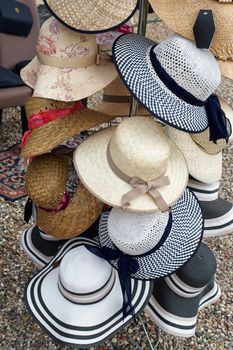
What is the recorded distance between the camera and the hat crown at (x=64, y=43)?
Result: 117cm

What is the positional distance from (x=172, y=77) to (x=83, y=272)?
1.90 ft

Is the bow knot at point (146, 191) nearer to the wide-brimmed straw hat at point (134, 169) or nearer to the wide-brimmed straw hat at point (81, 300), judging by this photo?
the wide-brimmed straw hat at point (134, 169)

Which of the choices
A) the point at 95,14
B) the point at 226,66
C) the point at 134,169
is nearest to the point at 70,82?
the point at 95,14

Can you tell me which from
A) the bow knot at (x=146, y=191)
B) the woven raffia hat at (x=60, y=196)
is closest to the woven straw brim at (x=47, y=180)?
the woven raffia hat at (x=60, y=196)

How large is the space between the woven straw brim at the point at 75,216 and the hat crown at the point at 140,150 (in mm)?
185

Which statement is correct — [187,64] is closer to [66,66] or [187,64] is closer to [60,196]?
[66,66]

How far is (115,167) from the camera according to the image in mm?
1151

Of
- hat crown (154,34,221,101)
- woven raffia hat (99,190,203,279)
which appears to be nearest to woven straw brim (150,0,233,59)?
hat crown (154,34,221,101)

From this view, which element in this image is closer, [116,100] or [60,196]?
[60,196]

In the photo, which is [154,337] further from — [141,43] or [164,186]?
[141,43]

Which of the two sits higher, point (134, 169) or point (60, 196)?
point (134, 169)

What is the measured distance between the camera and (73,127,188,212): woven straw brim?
111 cm

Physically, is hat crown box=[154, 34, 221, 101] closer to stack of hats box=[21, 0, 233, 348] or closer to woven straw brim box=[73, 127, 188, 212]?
stack of hats box=[21, 0, 233, 348]

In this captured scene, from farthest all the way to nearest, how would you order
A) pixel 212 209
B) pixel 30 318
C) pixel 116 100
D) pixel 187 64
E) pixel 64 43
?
Result: pixel 30 318 → pixel 116 100 → pixel 212 209 → pixel 64 43 → pixel 187 64
